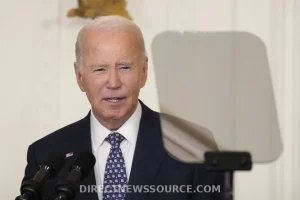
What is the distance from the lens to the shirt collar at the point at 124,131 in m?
1.20

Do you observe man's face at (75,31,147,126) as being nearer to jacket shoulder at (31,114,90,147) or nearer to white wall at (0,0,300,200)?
jacket shoulder at (31,114,90,147)

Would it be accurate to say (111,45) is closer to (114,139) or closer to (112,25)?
(112,25)

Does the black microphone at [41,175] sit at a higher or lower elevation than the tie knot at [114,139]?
higher

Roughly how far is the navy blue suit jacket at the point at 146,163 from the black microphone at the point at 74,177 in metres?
0.13

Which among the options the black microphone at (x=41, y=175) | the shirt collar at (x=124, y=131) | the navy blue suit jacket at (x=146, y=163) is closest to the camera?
the black microphone at (x=41, y=175)

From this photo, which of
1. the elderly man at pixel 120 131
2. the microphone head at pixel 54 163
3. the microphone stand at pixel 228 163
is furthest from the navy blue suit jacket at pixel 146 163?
the microphone stand at pixel 228 163

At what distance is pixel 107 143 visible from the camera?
1.19 meters

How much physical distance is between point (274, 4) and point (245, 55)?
0.86 metres

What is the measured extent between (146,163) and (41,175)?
0.36 metres

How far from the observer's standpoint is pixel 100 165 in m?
1.19

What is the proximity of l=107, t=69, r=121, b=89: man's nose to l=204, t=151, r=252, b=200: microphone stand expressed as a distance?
47 cm

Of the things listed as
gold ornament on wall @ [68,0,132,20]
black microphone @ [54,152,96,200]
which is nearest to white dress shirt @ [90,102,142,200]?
black microphone @ [54,152,96,200]

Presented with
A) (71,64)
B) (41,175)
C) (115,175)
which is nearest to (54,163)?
(41,175)

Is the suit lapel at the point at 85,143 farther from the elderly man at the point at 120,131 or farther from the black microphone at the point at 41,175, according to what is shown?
the black microphone at the point at 41,175
